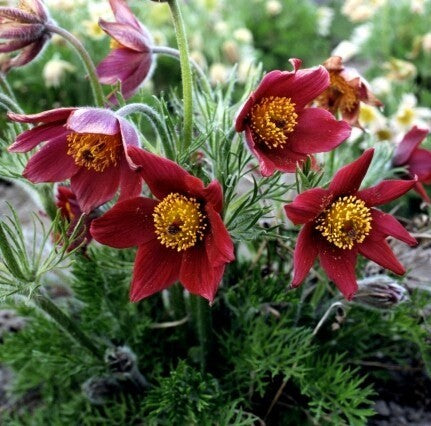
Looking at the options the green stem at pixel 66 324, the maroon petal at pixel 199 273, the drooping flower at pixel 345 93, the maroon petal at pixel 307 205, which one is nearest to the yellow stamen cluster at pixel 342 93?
the drooping flower at pixel 345 93

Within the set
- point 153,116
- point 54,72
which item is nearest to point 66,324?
point 153,116

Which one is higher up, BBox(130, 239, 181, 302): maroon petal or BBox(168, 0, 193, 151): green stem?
BBox(168, 0, 193, 151): green stem

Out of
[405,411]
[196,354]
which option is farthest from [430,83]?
[196,354]

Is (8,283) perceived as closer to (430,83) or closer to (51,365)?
(51,365)

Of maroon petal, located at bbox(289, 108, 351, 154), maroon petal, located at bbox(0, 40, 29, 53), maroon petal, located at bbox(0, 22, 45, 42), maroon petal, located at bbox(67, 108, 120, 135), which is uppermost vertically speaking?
maroon petal, located at bbox(0, 22, 45, 42)

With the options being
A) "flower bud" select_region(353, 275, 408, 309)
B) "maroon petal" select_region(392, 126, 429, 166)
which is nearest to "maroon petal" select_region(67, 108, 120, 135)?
"flower bud" select_region(353, 275, 408, 309)

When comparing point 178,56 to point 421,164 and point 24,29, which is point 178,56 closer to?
point 24,29

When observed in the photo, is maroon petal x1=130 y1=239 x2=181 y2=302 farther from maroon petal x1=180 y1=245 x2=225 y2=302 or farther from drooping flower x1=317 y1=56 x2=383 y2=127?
drooping flower x1=317 y1=56 x2=383 y2=127
